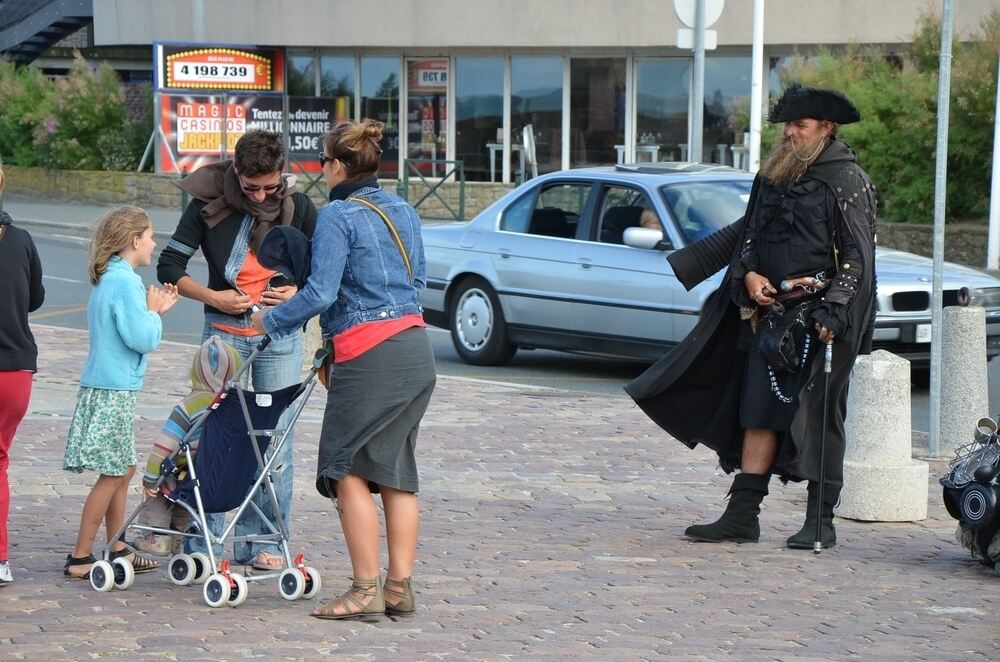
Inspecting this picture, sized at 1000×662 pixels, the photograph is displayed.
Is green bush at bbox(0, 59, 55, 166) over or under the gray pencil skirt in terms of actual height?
over

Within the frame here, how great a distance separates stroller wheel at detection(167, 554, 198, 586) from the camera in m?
5.89

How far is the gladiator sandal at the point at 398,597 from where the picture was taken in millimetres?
5543

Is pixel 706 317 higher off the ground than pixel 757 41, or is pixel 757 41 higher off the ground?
pixel 757 41

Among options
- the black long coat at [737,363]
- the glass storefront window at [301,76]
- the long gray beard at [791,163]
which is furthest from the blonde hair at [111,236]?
the glass storefront window at [301,76]

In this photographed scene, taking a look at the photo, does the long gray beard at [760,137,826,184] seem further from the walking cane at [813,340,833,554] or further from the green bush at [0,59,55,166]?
the green bush at [0,59,55,166]

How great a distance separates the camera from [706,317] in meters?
7.14

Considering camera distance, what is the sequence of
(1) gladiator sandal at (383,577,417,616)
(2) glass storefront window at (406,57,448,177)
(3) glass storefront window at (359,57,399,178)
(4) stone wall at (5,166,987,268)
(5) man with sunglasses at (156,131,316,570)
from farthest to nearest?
1. (3) glass storefront window at (359,57,399,178)
2. (2) glass storefront window at (406,57,448,177)
3. (4) stone wall at (5,166,987,268)
4. (5) man with sunglasses at (156,131,316,570)
5. (1) gladiator sandal at (383,577,417,616)

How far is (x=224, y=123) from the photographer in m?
31.7

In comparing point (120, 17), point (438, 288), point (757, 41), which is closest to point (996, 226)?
point (757, 41)

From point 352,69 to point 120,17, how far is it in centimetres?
630

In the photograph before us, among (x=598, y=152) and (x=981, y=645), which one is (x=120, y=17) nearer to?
(x=598, y=152)

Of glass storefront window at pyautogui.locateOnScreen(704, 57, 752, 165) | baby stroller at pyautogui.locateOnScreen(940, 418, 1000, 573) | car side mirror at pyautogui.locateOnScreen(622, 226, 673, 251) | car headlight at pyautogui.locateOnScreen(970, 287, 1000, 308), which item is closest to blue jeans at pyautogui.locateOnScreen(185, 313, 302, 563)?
baby stroller at pyautogui.locateOnScreen(940, 418, 1000, 573)

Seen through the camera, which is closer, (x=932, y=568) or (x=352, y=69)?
(x=932, y=568)

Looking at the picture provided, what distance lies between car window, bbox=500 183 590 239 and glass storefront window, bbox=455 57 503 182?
19.7 metres
